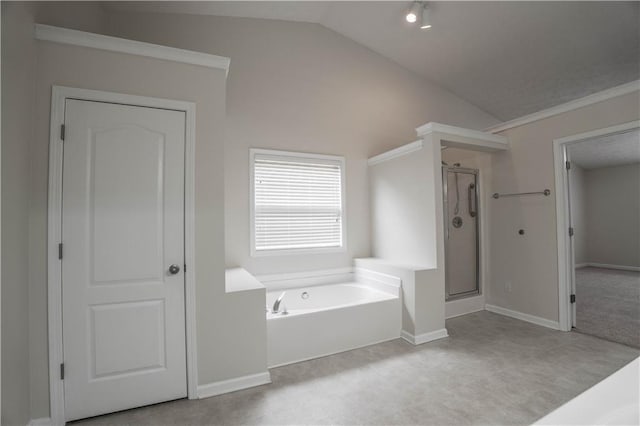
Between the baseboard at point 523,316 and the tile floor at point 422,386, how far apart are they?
0.24 m

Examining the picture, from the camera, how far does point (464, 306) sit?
367cm

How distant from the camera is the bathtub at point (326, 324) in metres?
2.46

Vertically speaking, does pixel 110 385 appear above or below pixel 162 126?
below

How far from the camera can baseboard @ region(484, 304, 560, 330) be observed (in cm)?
310

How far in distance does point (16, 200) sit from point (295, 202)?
92.9 inches

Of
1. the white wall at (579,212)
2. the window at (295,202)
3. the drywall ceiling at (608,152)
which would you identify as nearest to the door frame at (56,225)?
the window at (295,202)

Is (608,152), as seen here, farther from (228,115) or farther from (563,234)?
(228,115)

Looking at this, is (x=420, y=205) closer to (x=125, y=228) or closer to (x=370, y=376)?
(x=370, y=376)

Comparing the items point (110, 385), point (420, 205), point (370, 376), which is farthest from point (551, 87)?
point (110, 385)

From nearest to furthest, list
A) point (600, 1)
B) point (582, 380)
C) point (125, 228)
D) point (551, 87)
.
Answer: point (125, 228) → point (582, 380) → point (600, 1) → point (551, 87)

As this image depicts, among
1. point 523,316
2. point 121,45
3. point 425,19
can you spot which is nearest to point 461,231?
point 523,316

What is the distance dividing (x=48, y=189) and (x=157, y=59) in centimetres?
109

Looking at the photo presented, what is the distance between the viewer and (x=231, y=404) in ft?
6.26

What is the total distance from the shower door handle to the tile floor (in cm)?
158
